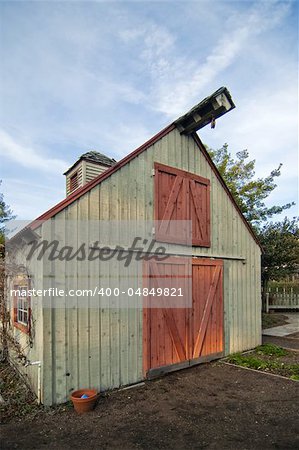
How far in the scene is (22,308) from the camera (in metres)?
6.44

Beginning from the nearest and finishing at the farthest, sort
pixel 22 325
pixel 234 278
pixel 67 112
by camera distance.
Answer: pixel 22 325 < pixel 234 278 < pixel 67 112

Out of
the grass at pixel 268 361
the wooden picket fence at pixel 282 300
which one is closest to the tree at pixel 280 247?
the wooden picket fence at pixel 282 300

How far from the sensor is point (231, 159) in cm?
1678

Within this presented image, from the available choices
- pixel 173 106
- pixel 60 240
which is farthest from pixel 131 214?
pixel 173 106

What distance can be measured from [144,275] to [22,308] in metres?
2.56

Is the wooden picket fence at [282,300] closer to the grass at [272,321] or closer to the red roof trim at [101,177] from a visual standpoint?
the grass at [272,321]

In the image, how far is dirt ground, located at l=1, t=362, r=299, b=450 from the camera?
3992 mm

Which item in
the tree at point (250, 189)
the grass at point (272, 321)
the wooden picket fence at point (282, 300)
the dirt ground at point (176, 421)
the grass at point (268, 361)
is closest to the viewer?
the dirt ground at point (176, 421)

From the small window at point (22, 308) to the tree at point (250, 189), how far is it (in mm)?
11767

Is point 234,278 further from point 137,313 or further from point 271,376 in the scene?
point 137,313

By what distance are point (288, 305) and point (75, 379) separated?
1731 cm

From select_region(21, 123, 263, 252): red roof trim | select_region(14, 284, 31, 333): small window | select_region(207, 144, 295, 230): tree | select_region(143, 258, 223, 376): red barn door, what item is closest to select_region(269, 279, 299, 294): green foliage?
select_region(207, 144, 295, 230): tree

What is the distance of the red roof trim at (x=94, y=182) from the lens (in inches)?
204

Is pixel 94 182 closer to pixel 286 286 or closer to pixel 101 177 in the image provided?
pixel 101 177
